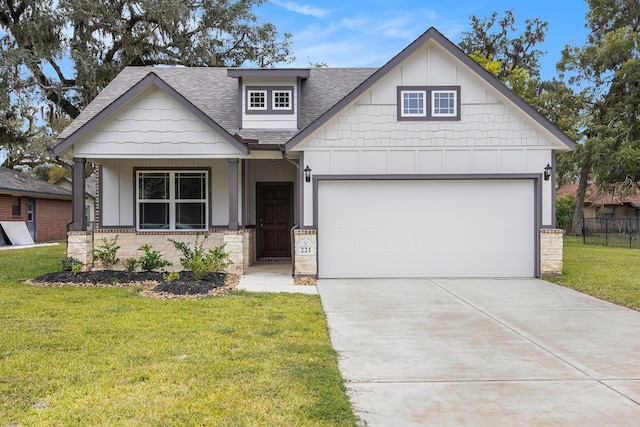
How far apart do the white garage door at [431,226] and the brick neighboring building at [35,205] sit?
643 inches

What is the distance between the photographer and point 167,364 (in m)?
4.86

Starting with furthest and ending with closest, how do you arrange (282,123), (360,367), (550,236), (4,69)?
(4,69)
(282,123)
(550,236)
(360,367)

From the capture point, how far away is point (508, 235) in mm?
11250

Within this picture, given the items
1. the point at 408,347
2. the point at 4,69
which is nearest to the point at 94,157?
the point at 408,347

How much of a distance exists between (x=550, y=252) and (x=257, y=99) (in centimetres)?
806

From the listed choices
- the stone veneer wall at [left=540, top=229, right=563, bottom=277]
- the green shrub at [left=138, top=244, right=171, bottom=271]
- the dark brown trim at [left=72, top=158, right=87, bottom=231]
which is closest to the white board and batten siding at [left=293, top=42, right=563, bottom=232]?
the stone veneer wall at [left=540, top=229, right=563, bottom=277]

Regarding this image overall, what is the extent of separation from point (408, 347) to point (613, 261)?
11.9m

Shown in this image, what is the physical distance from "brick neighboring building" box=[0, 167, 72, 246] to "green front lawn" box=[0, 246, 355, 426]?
16.0m

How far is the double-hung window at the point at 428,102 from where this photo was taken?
1110 centimetres

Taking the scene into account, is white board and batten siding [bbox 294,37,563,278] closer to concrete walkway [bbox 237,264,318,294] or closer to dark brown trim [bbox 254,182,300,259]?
concrete walkway [bbox 237,264,318,294]

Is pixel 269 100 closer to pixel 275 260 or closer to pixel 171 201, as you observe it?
pixel 171 201

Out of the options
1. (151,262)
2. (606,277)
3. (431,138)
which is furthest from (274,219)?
(606,277)

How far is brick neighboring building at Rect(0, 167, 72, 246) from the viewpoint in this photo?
852 inches

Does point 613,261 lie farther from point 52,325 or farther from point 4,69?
Result: point 4,69
